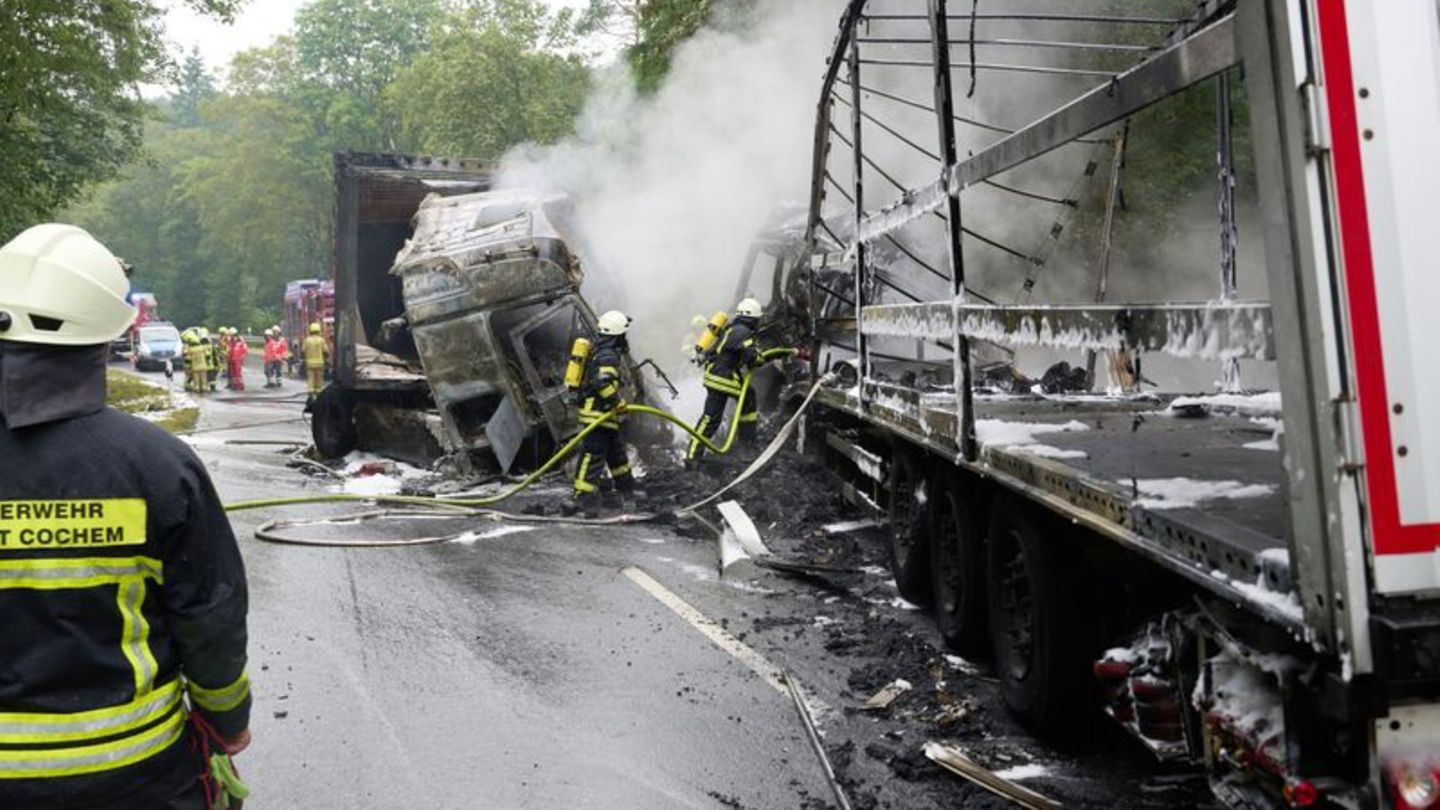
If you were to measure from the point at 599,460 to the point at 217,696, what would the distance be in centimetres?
747

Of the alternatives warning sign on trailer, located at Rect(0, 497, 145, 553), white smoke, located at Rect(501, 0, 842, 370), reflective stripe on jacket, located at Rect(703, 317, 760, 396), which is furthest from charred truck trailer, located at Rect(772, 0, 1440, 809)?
white smoke, located at Rect(501, 0, 842, 370)

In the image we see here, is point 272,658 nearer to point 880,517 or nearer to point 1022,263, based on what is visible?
point 880,517

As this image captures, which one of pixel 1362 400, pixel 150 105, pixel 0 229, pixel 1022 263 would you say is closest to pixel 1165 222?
pixel 1022 263

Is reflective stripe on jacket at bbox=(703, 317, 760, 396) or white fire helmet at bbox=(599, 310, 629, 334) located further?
reflective stripe on jacket at bbox=(703, 317, 760, 396)

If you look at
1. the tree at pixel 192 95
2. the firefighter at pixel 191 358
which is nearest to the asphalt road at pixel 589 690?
the firefighter at pixel 191 358

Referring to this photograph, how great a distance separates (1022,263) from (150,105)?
68.8 ft

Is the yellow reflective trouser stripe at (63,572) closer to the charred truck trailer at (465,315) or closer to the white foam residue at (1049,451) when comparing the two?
the white foam residue at (1049,451)

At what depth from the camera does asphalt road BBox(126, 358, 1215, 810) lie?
3.84 metres

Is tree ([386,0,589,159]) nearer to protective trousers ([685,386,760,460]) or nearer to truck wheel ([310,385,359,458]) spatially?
truck wheel ([310,385,359,458])

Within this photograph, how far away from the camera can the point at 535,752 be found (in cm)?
417

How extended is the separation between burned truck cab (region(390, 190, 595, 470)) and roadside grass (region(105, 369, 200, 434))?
783 centimetres

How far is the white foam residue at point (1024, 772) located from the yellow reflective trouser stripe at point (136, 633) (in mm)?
2668

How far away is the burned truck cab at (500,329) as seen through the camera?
34.7 feet

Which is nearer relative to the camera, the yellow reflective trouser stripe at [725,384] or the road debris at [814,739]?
the road debris at [814,739]
